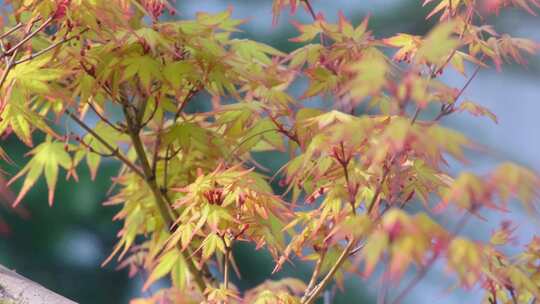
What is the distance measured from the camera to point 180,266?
4.41ft

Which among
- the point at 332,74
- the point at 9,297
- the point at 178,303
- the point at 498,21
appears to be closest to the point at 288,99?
the point at 332,74

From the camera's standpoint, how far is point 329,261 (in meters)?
1.45

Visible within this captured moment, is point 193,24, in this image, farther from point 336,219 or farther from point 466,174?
point 466,174

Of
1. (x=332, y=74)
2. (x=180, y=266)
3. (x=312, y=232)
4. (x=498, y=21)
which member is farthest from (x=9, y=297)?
(x=498, y=21)

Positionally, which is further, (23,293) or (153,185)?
(153,185)

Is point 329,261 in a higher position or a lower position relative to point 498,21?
higher

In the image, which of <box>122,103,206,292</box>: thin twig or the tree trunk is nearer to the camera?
the tree trunk

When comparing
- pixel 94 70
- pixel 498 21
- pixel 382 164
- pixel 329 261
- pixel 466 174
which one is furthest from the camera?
pixel 498 21

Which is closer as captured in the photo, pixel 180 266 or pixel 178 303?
pixel 178 303

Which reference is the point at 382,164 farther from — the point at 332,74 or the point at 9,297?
the point at 9,297

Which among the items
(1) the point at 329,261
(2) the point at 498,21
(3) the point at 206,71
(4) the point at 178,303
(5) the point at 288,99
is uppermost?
(3) the point at 206,71

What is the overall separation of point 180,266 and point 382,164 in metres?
0.39

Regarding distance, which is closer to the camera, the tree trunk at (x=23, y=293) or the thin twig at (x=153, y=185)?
the tree trunk at (x=23, y=293)

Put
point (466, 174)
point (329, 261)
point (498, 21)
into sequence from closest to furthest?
point (466, 174) → point (329, 261) → point (498, 21)
